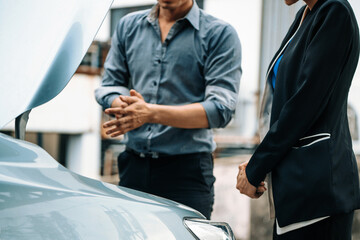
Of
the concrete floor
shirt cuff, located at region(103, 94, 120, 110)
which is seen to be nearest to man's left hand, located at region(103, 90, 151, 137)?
shirt cuff, located at region(103, 94, 120, 110)

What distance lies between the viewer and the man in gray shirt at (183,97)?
7.35 feet

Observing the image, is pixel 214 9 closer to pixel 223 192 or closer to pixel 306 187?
pixel 223 192

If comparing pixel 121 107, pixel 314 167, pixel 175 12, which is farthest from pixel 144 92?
pixel 314 167

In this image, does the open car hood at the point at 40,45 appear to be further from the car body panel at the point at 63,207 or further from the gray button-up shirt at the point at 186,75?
the gray button-up shirt at the point at 186,75

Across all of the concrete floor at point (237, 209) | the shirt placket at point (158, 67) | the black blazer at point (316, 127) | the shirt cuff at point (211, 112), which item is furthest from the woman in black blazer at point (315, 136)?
the concrete floor at point (237, 209)

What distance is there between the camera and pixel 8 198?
4.08 feet

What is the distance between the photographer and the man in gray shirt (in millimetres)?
2240

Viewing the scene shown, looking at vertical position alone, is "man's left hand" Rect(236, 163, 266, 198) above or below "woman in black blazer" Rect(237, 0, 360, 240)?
below

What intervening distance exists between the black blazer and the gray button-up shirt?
605mm

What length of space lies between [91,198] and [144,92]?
1018 millimetres

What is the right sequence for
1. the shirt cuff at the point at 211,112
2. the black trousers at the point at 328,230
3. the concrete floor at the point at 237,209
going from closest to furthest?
the black trousers at the point at 328,230 → the shirt cuff at the point at 211,112 → the concrete floor at the point at 237,209

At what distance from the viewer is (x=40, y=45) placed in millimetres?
1518

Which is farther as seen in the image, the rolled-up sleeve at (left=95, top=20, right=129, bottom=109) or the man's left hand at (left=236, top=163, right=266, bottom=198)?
the rolled-up sleeve at (left=95, top=20, right=129, bottom=109)

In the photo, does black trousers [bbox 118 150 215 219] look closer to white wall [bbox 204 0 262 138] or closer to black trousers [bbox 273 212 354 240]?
black trousers [bbox 273 212 354 240]
